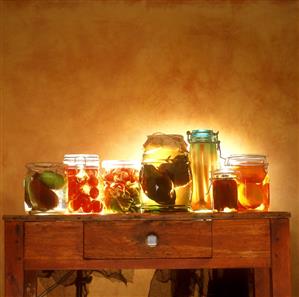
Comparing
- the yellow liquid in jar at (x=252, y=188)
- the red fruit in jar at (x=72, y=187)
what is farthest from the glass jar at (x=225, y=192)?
the red fruit in jar at (x=72, y=187)

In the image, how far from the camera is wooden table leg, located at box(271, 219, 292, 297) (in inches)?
57.4

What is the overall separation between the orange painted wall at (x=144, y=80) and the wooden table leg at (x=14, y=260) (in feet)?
1.42

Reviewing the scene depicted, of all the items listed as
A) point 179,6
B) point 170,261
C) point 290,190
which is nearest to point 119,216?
point 170,261

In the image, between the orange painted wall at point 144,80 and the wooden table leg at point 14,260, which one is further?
the orange painted wall at point 144,80

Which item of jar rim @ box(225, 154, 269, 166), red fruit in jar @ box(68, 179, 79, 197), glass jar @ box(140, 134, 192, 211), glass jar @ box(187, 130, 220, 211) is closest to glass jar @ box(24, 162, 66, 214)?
red fruit in jar @ box(68, 179, 79, 197)

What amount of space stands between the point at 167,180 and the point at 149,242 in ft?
0.65

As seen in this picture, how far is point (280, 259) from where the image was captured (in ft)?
4.81

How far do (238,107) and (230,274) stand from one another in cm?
58

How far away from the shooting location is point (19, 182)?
1.90 meters

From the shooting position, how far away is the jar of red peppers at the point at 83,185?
1.61 m

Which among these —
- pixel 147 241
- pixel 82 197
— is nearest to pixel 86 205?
pixel 82 197

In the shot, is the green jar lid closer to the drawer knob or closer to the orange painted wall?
the orange painted wall

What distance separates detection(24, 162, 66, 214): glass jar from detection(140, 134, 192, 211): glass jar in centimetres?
24

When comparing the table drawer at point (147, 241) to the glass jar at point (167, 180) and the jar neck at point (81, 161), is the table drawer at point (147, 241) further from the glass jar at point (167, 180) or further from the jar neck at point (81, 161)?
the jar neck at point (81, 161)
